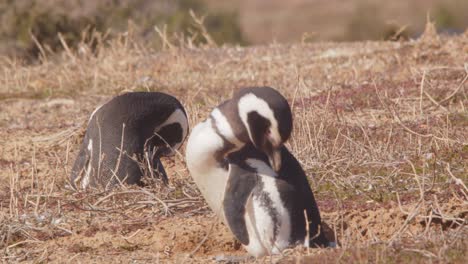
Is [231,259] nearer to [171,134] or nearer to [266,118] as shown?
[266,118]

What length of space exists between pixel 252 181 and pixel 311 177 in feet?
4.59

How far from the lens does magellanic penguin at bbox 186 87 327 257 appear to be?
662 cm

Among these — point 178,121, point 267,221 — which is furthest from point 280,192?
point 178,121

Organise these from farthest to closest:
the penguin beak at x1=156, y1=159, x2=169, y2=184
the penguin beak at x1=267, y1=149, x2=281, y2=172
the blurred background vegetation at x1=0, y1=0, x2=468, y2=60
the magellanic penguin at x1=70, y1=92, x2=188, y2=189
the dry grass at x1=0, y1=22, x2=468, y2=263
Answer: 1. the blurred background vegetation at x1=0, y1=0, x2=468, y2=60
2. the magellanic penguin at x1=70, y1=92, x2=188, y2=189
3. the penguin beak at x1=156, y1=159, x2=169, y2=184
4. the dry grass at x1=0, y1=22, x2=468, y2=263
5. the penguin beak at x1=267, y1=149, x2=281, y2=172

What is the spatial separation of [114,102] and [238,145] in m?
2.64

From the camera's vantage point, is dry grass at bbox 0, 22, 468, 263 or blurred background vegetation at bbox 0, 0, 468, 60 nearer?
dry grass at bbox 0, 22, 468, 263

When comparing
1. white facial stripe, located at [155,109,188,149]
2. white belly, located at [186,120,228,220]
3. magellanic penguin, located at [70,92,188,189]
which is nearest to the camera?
white belly, located at [186,120,228,220]

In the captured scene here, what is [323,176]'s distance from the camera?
7.91 metres

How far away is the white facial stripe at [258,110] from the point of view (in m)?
6.38

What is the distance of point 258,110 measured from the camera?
6.43 m

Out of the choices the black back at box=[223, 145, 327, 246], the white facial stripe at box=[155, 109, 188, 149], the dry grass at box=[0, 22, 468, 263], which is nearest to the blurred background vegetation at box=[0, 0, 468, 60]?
the dry grass at box=[0, 22, 468, 263]

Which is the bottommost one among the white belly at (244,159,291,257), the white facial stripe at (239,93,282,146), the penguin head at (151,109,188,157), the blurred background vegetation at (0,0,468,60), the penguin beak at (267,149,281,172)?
the blurred background vegetation at (0,0,468,60)

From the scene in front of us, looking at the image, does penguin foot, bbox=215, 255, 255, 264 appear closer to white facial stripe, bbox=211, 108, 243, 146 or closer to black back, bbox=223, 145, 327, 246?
black back, bbox=223, 145, 327, 246

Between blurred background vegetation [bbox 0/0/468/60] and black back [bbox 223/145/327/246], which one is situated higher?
black back [bbox 223/145/327/246]
